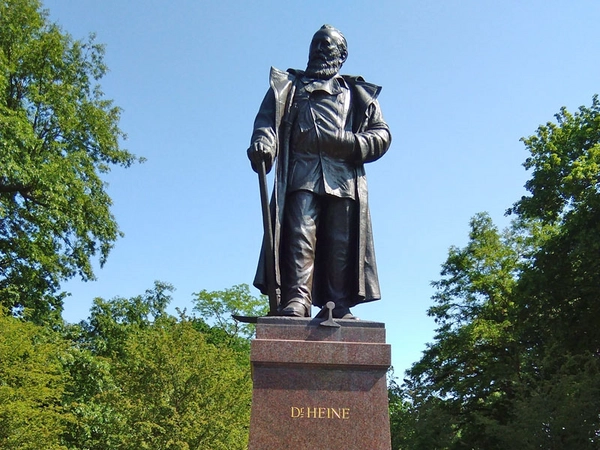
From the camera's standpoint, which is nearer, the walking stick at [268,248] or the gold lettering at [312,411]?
the gold lettering at [312,411]

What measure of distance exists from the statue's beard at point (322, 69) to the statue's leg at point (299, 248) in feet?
4.29

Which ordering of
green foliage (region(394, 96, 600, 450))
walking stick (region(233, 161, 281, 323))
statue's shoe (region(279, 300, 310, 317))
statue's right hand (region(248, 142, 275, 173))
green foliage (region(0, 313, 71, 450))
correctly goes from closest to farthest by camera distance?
1. statue's shoe (region(279, 300, 310, 317))
2. walking stick (region(233, 161, 281, 323))
3. statue's right hand (region(248, 142, 275, 173))
4. green foliage (region(0, 313, 71, 450))
5. green foliage (region(394, 96, 600, 450))

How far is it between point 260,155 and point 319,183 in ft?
2.12

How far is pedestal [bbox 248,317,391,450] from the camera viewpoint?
18.3 ft

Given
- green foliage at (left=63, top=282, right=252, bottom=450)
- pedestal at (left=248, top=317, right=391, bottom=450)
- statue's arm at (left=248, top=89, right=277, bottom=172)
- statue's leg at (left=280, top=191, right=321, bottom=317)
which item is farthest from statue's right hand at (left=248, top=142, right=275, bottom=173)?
green foliage at (left=63, top=282, right=252, bottom=450)

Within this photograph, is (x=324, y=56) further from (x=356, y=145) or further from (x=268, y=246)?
(x=268, y=246)

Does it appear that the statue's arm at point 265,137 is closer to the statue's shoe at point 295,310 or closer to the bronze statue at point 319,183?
the bronze statue at point 319,183

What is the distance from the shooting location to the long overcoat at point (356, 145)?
6.61 meters

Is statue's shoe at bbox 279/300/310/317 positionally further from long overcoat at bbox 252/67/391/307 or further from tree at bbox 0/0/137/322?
tree at bbox 0/0/137/322

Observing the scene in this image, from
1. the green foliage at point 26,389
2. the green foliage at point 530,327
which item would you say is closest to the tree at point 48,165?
the green foliage at point 26,389

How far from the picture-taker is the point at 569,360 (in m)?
20.0

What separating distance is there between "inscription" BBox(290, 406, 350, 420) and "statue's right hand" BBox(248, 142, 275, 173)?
→ 2238 mm

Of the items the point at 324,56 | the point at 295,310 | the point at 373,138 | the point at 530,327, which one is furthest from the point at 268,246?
the point at 530,327

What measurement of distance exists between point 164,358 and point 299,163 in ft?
52.1
